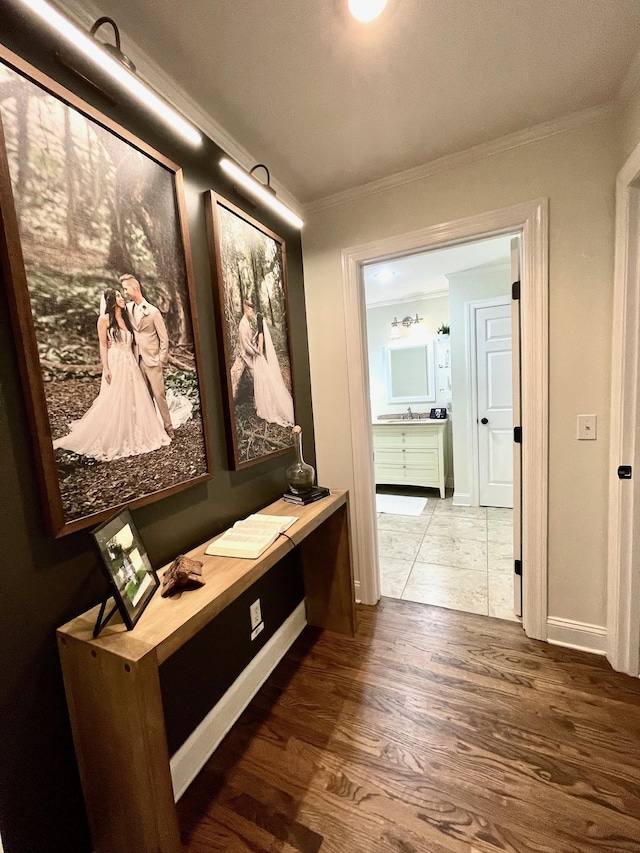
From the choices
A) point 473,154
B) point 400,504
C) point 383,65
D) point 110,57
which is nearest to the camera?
point 110,57

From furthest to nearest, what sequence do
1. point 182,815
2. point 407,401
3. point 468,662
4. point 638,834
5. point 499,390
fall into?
1. point 407,401
2. point 499,390
3. point 468,662
4. point 182,815
5. point 638,834

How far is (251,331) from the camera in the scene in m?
1.66

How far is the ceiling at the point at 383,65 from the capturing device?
3.45 feet

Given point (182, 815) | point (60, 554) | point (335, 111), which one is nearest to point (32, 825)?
point (182, 815)

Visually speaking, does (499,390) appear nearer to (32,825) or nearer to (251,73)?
(251,73)

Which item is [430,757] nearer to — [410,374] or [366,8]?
[366,8]

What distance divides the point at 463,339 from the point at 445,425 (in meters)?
1.13

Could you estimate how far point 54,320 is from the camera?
898mm

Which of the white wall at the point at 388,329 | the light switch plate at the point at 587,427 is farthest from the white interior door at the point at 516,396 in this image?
the white wall at the point at 388,329

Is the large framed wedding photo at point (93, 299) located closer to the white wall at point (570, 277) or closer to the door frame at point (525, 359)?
the door frame at point (525, 359)

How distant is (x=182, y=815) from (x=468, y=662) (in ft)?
4.39

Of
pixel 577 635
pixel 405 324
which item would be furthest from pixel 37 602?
pixel 405 324

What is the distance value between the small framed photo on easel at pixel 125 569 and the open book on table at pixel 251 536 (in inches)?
10.3

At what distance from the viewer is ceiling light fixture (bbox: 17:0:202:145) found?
770mm
